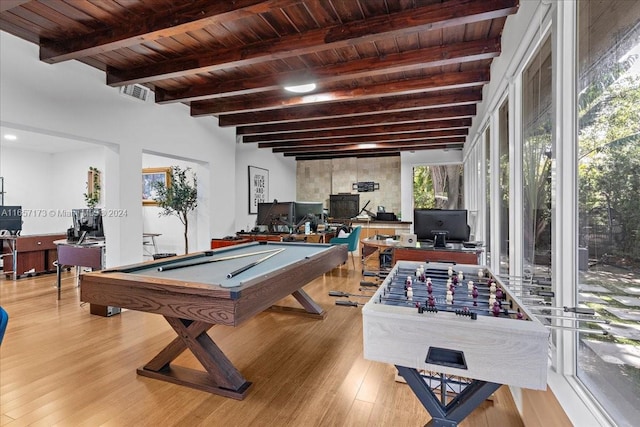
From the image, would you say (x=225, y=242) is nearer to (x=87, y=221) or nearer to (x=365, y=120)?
(x=87, y=221)

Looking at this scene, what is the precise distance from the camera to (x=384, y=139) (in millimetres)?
6609

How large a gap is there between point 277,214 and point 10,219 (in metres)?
4.45

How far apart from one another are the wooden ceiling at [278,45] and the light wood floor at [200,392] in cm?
252

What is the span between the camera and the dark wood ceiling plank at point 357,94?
356cm

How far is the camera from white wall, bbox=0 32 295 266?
300 cm

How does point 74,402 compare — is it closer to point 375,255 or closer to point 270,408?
point 270,408

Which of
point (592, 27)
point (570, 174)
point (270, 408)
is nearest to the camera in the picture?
point (592, 27)

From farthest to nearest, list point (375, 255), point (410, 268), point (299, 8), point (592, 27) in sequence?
point (375, 255) < point (299, 8) < point (410, 268) < point (592, 27)

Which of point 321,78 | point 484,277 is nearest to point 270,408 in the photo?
point 484,277

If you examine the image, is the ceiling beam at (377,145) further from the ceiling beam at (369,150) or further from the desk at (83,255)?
the desk at (83,255)

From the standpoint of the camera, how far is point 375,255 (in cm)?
605

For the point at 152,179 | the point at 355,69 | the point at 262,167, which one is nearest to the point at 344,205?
the point at 262,167

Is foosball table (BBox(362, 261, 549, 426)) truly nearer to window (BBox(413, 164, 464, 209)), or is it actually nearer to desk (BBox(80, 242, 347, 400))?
desk (BBox(80, 242, 347, 400))

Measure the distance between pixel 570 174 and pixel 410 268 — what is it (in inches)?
42.6
